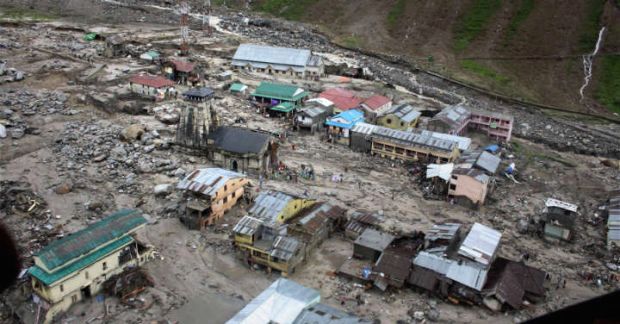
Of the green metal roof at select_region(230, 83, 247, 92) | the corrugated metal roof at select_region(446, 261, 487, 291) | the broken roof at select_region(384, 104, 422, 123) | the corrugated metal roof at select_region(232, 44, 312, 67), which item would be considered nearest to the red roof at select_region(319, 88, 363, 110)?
the broken roof at select_region(384, 104, 422, 123)

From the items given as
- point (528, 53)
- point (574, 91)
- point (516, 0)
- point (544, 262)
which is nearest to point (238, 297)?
point (544, 262)

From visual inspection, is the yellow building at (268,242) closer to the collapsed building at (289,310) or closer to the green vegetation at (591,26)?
the collapsed building at (289,310)

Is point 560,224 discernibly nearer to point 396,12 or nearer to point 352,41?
point 352,41

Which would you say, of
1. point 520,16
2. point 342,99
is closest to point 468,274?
point 342,99

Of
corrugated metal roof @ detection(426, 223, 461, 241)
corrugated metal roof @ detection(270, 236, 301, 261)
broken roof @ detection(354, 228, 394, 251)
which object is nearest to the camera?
corrugated metal roof @ detection(270, 236, 301, 261)

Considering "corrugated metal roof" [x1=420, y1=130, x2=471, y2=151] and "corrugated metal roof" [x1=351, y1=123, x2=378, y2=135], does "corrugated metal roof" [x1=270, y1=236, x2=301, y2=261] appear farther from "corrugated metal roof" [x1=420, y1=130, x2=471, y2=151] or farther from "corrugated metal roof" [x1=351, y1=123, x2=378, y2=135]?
"corrugated metal roof" [x1=420, y1=130, x2=471, y2=151]

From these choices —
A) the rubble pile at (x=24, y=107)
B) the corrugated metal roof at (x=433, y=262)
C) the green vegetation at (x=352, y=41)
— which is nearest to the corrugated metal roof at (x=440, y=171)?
the corrugated metal roof at (x=433, y=262)
